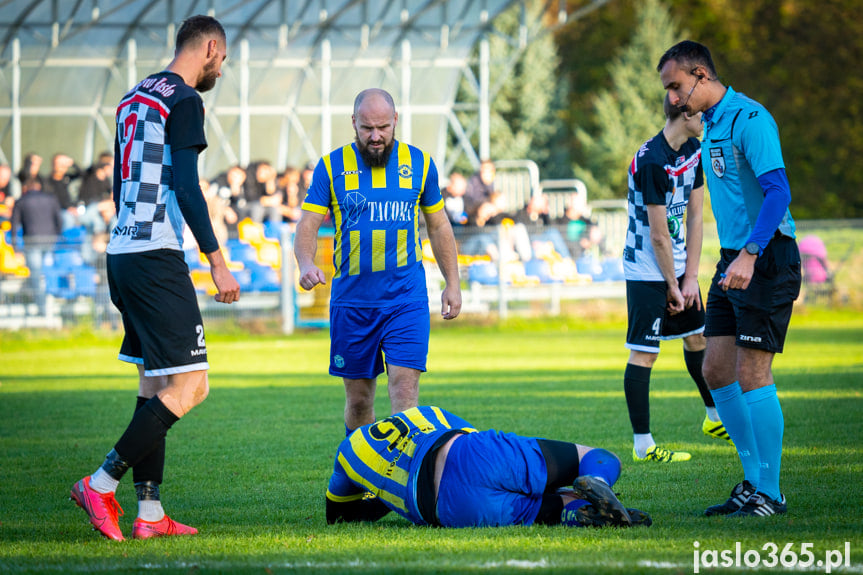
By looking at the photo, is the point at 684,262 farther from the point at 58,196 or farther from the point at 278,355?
the point at 58,196

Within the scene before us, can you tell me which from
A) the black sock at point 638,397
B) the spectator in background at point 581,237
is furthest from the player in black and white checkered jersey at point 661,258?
the spectator in background at point 581,237

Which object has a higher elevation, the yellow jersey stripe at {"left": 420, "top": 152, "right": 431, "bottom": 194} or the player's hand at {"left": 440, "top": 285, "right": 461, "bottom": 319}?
the yellow jersey stripe at {"left": 420, "top": 152, "right": 431, "bottom": 194}

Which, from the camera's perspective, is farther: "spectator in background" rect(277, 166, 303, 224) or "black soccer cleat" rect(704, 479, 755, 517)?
"spectator in background" rect(277, 166, 303, 224)

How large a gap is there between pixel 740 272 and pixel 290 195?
55.2ft

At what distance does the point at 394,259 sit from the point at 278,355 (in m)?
10.2

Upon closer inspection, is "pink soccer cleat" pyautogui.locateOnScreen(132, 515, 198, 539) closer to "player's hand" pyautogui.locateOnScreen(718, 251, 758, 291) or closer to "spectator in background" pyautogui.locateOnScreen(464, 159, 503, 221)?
"player's hand" pyautogui.locateOnScreen(718, 251, 758, 291)

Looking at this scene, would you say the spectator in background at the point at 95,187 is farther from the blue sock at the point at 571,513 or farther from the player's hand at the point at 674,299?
the blue sock at the point at 571,513

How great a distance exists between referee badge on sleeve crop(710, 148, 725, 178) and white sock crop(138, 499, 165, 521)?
10.8ft

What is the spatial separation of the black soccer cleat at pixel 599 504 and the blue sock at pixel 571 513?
9 cm

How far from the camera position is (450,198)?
21609mm

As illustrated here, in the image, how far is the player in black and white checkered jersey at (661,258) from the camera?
296 inches

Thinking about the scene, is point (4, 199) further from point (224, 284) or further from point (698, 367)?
point (224, 284)

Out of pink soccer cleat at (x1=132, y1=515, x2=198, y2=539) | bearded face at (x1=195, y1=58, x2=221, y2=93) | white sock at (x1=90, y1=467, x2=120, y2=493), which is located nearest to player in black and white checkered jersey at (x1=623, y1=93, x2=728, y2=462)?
bearded face at (x1=195, y1=58, x2=221, y2=93)

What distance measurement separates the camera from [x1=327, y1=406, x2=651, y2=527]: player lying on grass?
5.04 metres
